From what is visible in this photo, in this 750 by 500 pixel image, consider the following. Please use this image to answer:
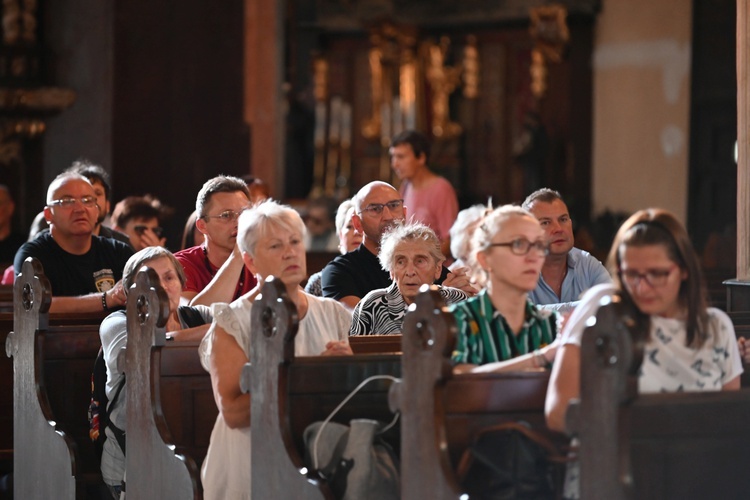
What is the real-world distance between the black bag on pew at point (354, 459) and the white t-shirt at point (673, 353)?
720 mm

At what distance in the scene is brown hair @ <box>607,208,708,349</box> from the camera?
3.20m

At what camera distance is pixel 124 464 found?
4.71 metres

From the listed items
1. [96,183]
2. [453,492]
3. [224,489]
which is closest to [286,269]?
[224,489]

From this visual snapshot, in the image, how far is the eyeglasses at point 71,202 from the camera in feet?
18.8

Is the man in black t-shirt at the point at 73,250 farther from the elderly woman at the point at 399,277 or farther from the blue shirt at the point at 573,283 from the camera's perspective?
the blue shirt at the point at 573,283

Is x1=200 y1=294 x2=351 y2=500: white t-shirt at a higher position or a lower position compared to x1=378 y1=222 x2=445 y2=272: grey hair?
lower

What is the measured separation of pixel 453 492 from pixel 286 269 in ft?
3.15

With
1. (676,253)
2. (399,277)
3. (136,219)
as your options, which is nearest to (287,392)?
(676,253)

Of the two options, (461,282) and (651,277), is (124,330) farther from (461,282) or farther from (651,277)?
(651,277)

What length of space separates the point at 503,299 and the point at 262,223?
0.79 meters

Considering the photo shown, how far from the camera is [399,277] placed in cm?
495

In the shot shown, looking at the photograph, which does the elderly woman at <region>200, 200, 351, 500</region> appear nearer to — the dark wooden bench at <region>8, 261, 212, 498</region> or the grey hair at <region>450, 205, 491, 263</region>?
the dark wooden bench at <region>8, 261, 212, 498</region>

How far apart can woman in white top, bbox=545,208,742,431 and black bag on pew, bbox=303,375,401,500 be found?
693 mm

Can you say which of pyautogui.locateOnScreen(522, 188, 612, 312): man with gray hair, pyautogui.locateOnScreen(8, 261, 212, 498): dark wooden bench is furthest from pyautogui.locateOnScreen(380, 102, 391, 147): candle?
pyautogui.locateOnScreen(522, 188, 612, 312): man with gray hair
